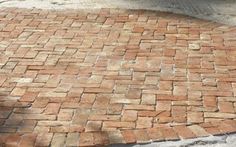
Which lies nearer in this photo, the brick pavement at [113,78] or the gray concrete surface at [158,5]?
the brick pavement at [113,78]

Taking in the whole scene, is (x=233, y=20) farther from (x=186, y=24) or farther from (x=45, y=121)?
(x=45, y=121)

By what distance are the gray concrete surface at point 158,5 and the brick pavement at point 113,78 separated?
1.27 ft

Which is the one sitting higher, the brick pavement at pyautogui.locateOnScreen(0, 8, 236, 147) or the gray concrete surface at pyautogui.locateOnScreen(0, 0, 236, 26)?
the brick pavement at pyautogui.locateOnScreen(0, 8, 236, 147)

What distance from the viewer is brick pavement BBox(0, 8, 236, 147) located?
3.98m

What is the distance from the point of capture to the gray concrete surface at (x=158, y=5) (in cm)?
714

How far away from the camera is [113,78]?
4.90 meters

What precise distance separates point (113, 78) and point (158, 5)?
113 inches

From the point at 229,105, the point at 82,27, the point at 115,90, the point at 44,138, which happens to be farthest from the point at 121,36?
the point at 44,138

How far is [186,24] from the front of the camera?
21.6 ft

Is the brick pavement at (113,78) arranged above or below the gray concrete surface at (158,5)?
above

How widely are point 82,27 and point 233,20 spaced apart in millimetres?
2160

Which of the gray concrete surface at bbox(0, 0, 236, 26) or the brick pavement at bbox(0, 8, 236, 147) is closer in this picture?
the brick pavement at bbox(0, 8, 236, 147)

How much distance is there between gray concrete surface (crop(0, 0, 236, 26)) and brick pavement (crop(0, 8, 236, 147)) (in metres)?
0.39

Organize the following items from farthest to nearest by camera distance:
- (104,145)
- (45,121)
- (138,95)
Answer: (138,95) → (45,121) → (104,145)
